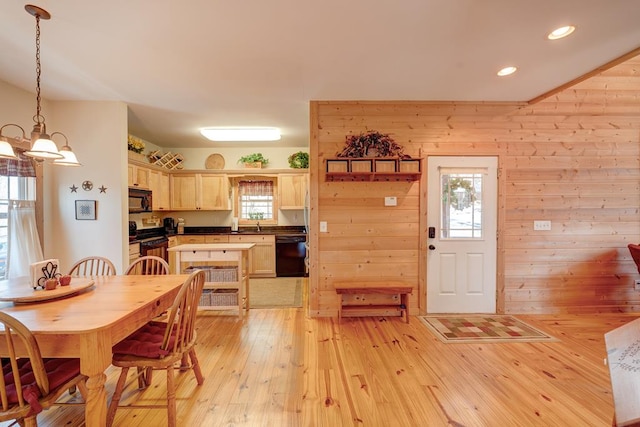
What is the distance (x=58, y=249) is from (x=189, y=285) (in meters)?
2.98

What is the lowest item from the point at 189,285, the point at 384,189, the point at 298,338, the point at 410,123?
the point at 298,338

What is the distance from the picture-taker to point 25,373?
4.78ft

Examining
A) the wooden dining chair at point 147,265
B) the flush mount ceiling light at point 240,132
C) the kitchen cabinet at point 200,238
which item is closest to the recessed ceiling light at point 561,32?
the flush mount ceiling light at point 240,132

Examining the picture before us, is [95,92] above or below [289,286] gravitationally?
above

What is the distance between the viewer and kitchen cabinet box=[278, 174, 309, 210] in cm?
576

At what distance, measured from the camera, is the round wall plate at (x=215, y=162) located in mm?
5957

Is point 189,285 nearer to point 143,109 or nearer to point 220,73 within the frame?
point 220,73

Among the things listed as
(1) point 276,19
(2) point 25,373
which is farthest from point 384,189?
(2) point 25,373

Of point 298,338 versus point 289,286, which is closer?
point 298,338

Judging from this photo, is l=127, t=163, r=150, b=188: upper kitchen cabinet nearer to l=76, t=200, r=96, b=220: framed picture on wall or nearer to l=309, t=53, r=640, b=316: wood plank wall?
l=76, t=200, r=96, b=220: framed picture on wall

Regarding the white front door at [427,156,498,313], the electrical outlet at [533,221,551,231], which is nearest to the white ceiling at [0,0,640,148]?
the white front door at [427,156,498,313]

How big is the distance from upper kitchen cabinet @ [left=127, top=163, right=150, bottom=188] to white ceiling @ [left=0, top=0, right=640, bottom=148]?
45.6 inches

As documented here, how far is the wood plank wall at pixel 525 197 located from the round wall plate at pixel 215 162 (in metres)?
3.22

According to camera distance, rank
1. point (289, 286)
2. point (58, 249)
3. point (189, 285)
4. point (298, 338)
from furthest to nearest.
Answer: point (289, 286), point (58, 249), point (298, 338), point (189, 285)
